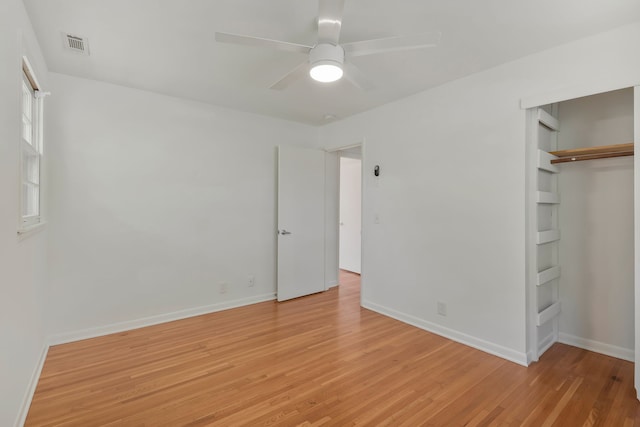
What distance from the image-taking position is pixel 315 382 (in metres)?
2.18

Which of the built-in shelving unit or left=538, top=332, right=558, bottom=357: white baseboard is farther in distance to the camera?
left=538, top=332, right=558, bottom=357: white baseboard

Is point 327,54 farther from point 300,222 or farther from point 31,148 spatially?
point 300,222

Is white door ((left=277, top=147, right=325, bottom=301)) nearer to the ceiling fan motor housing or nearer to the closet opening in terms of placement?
the ceiling fan motor housing

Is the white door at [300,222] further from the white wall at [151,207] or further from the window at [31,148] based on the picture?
the window at [31,148]

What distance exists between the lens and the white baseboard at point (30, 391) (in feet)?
5.67

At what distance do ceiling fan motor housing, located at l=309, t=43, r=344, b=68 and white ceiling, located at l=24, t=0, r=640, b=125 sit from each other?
0.84 ft

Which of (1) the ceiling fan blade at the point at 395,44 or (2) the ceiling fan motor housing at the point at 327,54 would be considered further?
(2) the ceiling fan motor housing at the point at 327,54

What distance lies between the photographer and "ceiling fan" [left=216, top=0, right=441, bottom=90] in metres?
1.58

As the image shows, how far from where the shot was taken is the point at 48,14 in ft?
6.27

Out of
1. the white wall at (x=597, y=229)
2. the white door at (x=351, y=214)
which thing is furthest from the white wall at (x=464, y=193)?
the white door at (x=351, y=214)

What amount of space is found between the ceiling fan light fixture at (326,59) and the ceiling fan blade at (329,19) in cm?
4

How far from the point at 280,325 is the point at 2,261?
7.55 feet

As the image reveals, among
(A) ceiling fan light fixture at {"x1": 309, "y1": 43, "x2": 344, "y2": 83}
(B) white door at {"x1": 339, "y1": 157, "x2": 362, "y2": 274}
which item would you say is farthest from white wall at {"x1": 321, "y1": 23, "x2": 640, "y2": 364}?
(B) white door at {"x1": 339, "y1": 157, "x2": 362, "y2": 274}

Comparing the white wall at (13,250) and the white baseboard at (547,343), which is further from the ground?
the white wall at (13,250)
